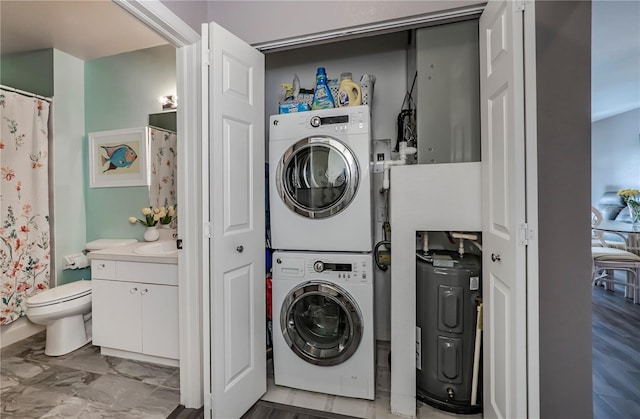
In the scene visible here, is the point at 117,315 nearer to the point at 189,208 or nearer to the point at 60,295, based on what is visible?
the point at 60,295

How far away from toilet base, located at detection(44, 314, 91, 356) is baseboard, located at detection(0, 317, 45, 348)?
0.39m

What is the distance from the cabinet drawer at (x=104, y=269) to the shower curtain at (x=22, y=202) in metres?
0.80

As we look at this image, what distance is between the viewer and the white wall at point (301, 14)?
1.42 m

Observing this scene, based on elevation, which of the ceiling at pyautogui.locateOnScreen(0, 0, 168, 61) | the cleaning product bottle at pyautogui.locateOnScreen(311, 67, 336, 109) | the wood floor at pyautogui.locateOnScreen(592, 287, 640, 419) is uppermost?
the ceiling at pyautogui.locateOnScreen(0, 0, 168, 61)

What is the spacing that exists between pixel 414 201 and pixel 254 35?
1.32 metres

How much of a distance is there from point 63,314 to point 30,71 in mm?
2209

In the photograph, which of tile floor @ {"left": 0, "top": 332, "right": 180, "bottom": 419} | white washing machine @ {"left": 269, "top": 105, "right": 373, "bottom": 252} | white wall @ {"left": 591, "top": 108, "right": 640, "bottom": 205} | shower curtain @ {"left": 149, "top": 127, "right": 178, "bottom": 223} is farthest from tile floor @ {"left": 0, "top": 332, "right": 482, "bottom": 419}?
white wall @ {"left": 591, "top": 108, "right": 640, "bottom": 205}

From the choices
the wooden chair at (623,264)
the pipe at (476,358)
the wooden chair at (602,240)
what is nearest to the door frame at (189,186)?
the pipe at (476,358)

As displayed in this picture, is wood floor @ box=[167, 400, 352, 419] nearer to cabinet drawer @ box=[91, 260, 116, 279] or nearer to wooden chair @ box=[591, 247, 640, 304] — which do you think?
cabinet drawer @ box=[91, 260, 116, 279]

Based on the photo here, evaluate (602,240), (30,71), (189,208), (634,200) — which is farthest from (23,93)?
(634,200)

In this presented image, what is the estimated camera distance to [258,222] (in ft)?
5.30

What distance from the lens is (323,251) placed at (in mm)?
1635

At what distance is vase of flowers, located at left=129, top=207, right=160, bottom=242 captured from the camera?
2385 mm

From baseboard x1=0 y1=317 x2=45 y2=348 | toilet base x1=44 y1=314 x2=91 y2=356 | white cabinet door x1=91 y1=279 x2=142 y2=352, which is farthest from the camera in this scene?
baseboard x1=0 y1=317 x2=45 y2=348
